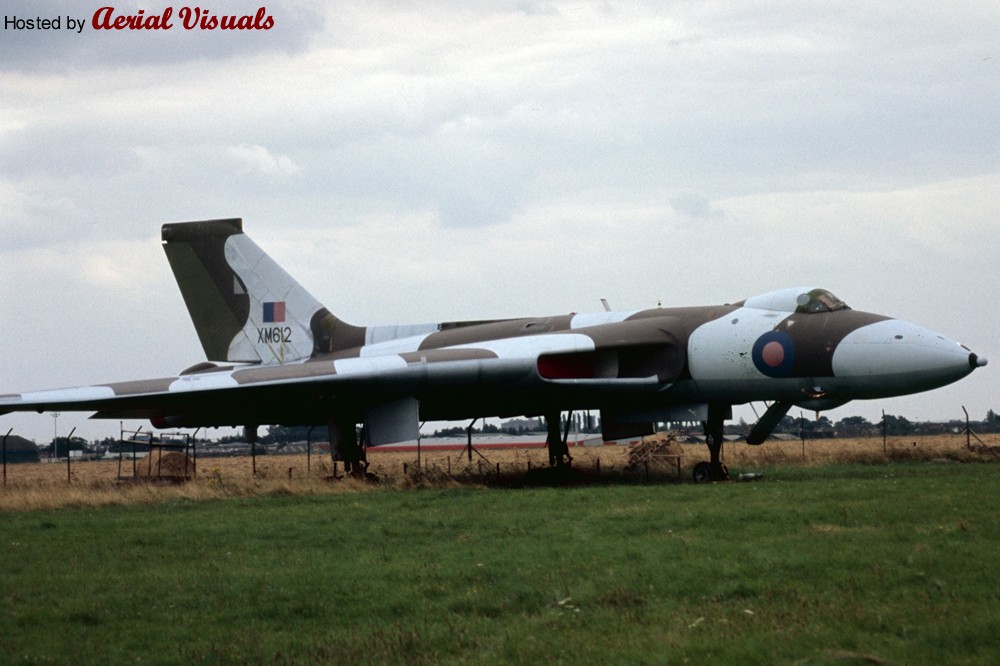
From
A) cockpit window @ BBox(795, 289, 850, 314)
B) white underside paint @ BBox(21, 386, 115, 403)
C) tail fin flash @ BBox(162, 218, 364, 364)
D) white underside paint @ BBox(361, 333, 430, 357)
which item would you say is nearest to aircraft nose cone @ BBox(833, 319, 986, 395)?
cockpit window @ BBox(795, 289, 850, 314)

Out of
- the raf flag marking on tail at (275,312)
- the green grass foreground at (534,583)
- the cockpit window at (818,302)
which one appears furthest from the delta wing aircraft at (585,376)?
the green grass foreground at (534,583)

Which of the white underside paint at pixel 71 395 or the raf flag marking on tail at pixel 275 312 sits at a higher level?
the raf flag marking on tail at pixel 275 312

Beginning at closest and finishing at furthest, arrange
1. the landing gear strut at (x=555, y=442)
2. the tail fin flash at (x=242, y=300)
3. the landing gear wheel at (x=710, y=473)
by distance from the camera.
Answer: the landing gear wheel at (x=710, y=473), the landing gear strut at (x=555, y=442), the tail fin flash at (x=242, y=300)

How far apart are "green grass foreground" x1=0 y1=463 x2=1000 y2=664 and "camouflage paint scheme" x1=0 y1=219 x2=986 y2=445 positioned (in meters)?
3.40

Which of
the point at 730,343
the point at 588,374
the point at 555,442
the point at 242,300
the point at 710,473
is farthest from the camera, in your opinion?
the point at 242,300

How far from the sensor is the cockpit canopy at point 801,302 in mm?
18328

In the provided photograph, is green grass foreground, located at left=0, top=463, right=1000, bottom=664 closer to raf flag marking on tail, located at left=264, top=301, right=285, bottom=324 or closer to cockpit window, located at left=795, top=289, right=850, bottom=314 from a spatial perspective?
cockpit window, located at left=795, top=289, right=850, bottom=314

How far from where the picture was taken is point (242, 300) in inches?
982

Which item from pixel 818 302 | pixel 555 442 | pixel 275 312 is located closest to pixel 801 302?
pixel 818 302

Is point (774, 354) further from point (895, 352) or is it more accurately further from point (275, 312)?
point (275, 312)

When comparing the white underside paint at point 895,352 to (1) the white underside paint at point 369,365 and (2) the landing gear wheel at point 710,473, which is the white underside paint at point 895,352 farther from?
(1) the white underside paint at point 369,365

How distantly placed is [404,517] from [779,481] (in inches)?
251

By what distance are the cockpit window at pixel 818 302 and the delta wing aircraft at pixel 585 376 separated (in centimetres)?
2

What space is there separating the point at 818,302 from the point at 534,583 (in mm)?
10762
